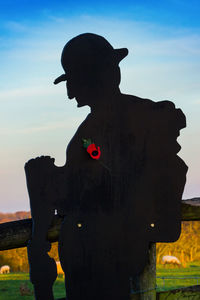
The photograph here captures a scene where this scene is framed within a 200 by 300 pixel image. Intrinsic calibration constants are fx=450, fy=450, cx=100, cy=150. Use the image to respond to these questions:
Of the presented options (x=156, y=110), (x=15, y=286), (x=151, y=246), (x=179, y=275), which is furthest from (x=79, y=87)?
(x=179, y=275)

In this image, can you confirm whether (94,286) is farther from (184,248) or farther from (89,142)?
(184,248)

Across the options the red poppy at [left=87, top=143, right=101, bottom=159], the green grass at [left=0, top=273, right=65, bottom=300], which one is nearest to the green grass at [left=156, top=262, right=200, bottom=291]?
the green grass at [left=0, top=273, right=65, bottom=300]

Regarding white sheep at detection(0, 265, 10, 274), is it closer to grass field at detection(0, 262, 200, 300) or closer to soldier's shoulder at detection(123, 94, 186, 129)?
grass field at detection(0, 262, 200, 300)

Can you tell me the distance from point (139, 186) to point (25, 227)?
0.87 m

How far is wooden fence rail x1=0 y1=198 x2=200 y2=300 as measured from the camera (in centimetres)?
309

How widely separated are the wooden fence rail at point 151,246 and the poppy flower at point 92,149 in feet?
1.65

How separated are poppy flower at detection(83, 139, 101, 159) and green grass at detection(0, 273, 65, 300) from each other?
4.19 metres

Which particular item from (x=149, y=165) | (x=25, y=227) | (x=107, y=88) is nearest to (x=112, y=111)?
(x=107, y=88)

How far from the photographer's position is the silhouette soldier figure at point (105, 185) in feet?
10.2

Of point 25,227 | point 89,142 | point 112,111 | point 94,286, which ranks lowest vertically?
point 94,286

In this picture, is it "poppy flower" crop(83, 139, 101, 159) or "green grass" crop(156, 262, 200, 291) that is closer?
"poppy flower" crop(83, 139, 101, 159)

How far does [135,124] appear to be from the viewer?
335 cm

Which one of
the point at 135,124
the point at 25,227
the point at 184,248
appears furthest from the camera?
the point at 184,248

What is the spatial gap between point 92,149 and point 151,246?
2.88 feet
